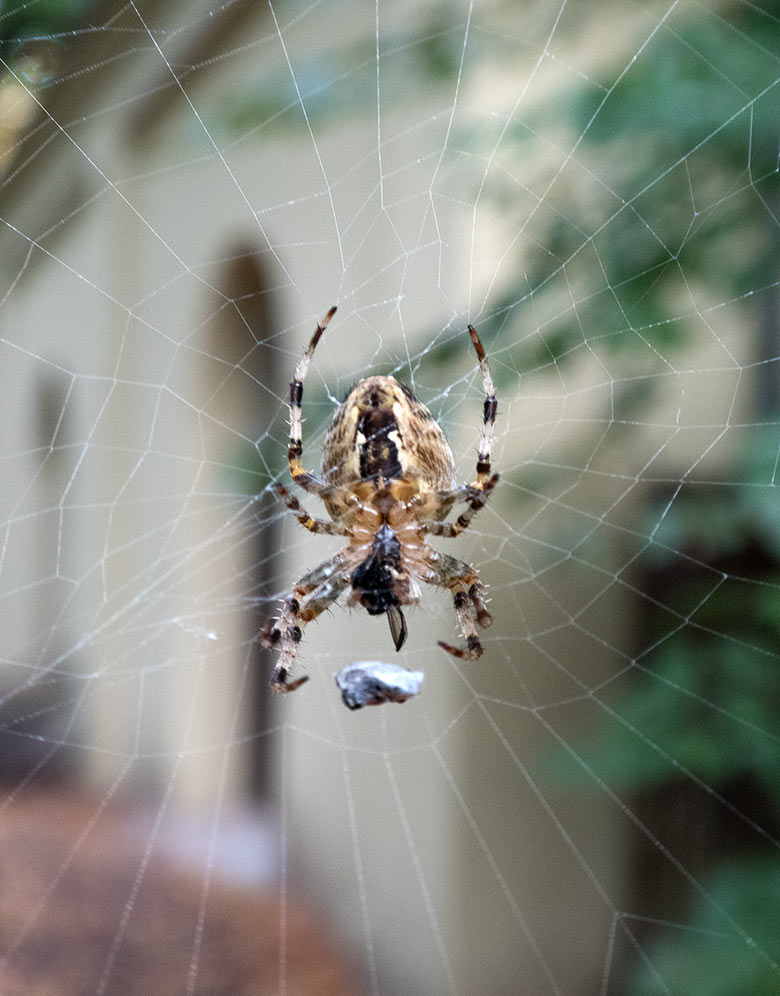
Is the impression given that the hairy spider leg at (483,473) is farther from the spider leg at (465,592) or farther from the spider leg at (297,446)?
the spider leg at (297,446)

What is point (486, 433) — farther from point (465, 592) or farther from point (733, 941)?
point (733, 941)

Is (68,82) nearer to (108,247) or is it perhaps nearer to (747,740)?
(747,740)

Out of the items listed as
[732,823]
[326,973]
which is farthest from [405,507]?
[326,973]

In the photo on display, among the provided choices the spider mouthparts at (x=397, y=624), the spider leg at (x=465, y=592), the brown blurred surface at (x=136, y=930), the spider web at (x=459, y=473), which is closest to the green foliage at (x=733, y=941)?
the spider web at (x=459, y=473)

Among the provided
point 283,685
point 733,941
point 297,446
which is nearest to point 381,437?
point 297,446

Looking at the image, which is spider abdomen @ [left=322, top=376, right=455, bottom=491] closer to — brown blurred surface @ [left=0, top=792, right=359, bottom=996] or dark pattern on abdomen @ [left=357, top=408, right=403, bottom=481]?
dark pattern on abdomen @ [left=357, top=408, right=403, bottom=481]
